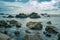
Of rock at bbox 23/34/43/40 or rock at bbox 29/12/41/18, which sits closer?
rock at bbox 23/34/43/40

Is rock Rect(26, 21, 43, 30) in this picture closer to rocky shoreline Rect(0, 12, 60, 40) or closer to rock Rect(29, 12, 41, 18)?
rocky shoreline Rect(0, 12, 60, 40)

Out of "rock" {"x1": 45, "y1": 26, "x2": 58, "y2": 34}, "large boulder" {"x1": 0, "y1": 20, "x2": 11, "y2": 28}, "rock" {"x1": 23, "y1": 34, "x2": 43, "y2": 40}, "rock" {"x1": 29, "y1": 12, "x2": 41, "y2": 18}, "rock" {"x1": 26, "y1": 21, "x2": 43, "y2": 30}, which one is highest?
"rock" {"x1": 29, "y1": 12, "x2": 41, "y2": 18}

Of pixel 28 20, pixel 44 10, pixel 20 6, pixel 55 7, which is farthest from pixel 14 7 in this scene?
pixel 55 7

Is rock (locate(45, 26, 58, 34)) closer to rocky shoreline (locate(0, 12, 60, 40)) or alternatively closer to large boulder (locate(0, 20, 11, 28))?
rocky shoreline (locate(0, 12, 60, 40))

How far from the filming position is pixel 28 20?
2.52 metres

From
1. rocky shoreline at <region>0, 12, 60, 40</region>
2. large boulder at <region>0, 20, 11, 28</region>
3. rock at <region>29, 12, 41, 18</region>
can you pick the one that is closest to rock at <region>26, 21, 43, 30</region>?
rocky shoreline at <region>0, 12, 60, 40</region>

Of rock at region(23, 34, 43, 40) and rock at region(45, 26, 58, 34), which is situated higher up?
rock at region(45, 26, 58, 34)

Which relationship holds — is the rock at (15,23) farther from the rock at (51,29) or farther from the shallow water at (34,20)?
the rock at (51,29)

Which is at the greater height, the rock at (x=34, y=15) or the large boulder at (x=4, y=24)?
the rock at (x=34, y=15)

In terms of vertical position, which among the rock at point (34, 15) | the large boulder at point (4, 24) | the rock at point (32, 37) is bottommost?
the rock at point (32, 37)

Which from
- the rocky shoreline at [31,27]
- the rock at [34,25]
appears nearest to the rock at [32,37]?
the rocky shoreline at [31,27]

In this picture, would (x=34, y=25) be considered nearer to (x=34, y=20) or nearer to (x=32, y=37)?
(x=34, y=20)

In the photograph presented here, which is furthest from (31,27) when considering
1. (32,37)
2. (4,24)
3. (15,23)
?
(4,24)

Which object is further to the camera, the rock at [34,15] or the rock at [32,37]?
the rock at [34,15]
